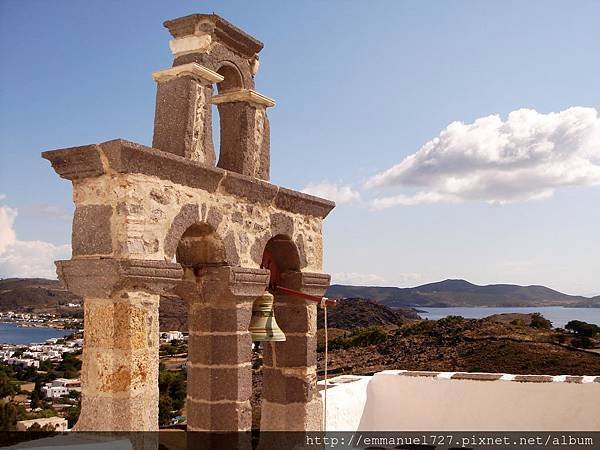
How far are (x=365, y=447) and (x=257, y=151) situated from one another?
3.72 metres

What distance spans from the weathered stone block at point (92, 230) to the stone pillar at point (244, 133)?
4.73 ft

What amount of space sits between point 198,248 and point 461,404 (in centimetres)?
441

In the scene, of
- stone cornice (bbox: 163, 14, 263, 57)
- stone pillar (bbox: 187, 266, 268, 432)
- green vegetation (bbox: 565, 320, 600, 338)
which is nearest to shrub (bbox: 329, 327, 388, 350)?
green vegetation (bbox: 565, 320, 600, 338)

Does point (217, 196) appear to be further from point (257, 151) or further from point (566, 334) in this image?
point (566, 334)

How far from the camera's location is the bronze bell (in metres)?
4.86

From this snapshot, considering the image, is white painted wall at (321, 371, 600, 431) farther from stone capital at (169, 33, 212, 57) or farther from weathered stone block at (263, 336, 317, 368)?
stone capital at (169, 33, 212, 57)

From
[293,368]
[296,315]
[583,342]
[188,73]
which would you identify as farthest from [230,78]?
[583,342]

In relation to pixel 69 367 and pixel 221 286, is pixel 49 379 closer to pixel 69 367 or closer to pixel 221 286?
pixel 69 367

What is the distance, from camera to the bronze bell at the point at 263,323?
486 centimetres

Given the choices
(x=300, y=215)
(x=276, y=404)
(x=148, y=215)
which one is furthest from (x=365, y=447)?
(x=148, y=215)

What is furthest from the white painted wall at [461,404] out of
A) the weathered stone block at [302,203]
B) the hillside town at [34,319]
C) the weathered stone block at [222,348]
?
the hillside town at [34,319]

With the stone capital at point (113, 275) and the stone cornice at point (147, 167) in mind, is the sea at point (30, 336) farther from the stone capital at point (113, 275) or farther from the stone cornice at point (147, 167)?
the stone capital at point (113, 275)

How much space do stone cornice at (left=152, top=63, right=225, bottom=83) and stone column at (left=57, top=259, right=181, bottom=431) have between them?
1.44 meters

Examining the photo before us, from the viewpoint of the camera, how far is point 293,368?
5465mm
